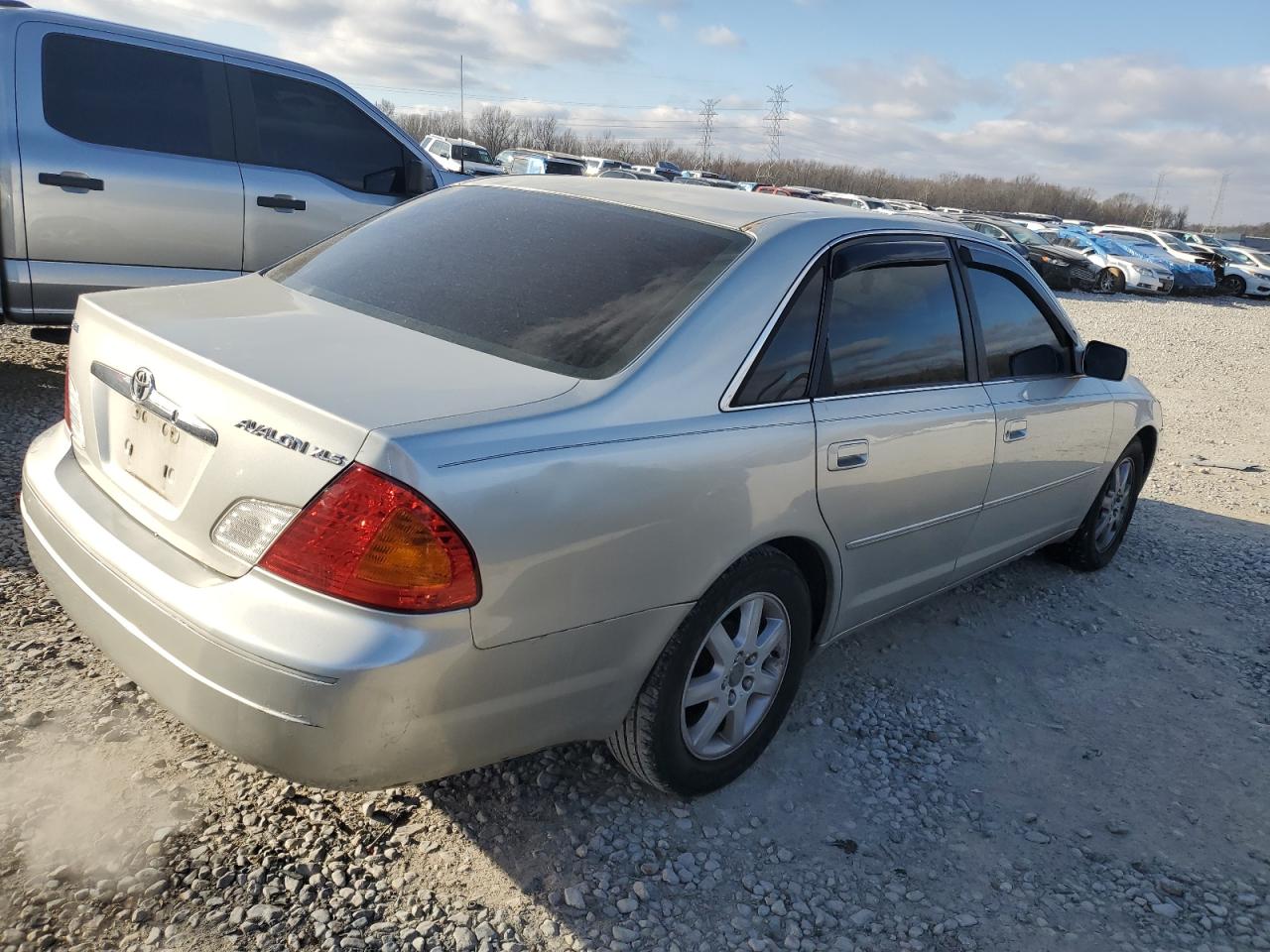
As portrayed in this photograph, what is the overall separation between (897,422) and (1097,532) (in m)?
2.40

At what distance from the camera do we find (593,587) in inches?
84.4

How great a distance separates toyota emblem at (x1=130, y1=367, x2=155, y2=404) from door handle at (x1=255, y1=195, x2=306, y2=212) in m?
3.84

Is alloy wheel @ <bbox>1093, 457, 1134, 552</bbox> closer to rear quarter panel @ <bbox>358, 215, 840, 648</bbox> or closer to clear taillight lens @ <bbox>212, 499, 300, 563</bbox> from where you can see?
rear quarter panel @ <bbox>358, 215, 840, 648</bbox>

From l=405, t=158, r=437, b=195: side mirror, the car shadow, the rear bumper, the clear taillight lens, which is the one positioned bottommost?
the car shadow

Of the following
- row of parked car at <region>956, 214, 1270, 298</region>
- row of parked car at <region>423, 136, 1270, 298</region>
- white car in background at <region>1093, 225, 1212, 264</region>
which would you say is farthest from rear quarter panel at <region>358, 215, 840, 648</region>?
white car in background at <region>1093, 225, 1212, 264</region>

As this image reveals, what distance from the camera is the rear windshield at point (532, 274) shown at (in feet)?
8.01

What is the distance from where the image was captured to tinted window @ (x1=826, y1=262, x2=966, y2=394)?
2.89 metres

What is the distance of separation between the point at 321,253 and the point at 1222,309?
24.9 metres

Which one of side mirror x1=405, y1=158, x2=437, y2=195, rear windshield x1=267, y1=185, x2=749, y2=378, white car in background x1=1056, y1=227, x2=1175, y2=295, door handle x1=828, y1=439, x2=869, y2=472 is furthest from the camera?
white car in background x1=1056, y1=227, x2=1175, y2=295

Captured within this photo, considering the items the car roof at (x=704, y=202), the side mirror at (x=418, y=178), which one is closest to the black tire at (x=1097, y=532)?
the car roof at (x=704, y=202)

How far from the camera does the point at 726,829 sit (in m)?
2.68

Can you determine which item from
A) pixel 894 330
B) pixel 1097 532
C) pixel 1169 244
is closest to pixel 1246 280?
pixel 1169 244

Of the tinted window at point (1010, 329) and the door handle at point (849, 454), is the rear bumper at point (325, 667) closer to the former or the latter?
the door handle at point (849, 454)

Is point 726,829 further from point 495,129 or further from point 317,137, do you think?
point 495,129
